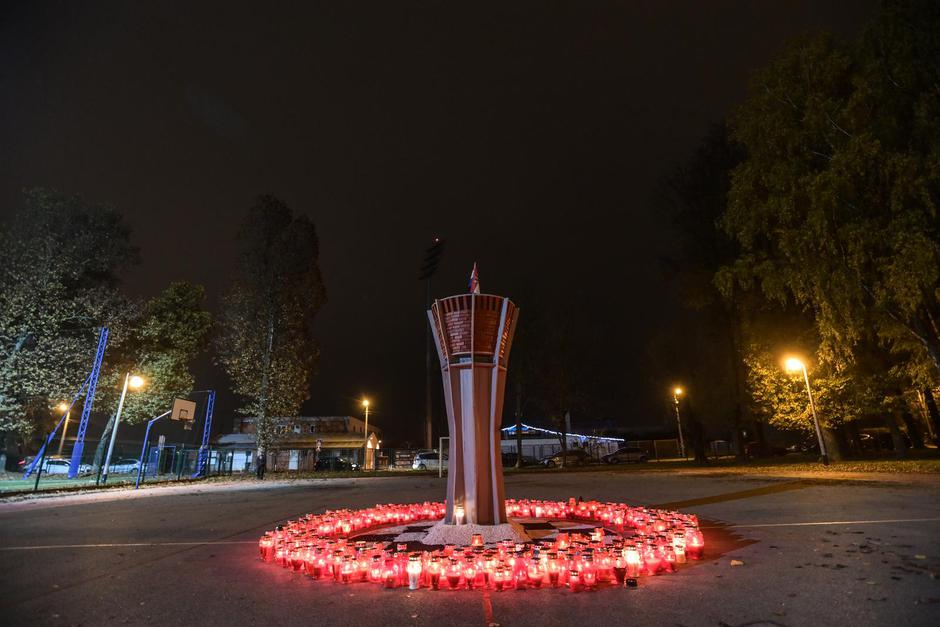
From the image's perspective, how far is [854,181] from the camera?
1427cm

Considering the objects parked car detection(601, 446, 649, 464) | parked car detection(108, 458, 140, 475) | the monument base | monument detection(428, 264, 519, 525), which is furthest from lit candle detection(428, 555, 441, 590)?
parked car detection(601, 446, 649, 464)

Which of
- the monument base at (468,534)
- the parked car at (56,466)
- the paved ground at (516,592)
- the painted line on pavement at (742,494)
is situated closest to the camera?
the paved ground at (516,592)

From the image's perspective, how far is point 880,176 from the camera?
13609 mm

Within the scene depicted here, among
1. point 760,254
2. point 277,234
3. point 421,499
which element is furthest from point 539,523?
point 277,234

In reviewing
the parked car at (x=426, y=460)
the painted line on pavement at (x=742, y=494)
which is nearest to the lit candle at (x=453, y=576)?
the painted line on pavement at (x=742, y=494)

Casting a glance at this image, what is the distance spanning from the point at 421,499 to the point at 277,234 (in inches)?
876

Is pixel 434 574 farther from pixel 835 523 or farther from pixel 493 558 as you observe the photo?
pixel 835 523

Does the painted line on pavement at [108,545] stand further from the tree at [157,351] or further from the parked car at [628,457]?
the parked car at [628,457]

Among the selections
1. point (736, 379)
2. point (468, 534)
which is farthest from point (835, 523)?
point (736, 379)

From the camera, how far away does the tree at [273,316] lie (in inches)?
1101

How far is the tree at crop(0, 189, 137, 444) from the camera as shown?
69.6 ft

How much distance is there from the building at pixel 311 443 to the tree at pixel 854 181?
34677 mm

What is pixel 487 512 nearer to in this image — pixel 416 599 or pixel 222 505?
pixel 416 599

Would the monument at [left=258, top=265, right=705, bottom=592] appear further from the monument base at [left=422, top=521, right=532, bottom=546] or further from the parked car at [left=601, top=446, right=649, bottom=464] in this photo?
the parked car at [left=601, top=446, right=649, bottom=464]
